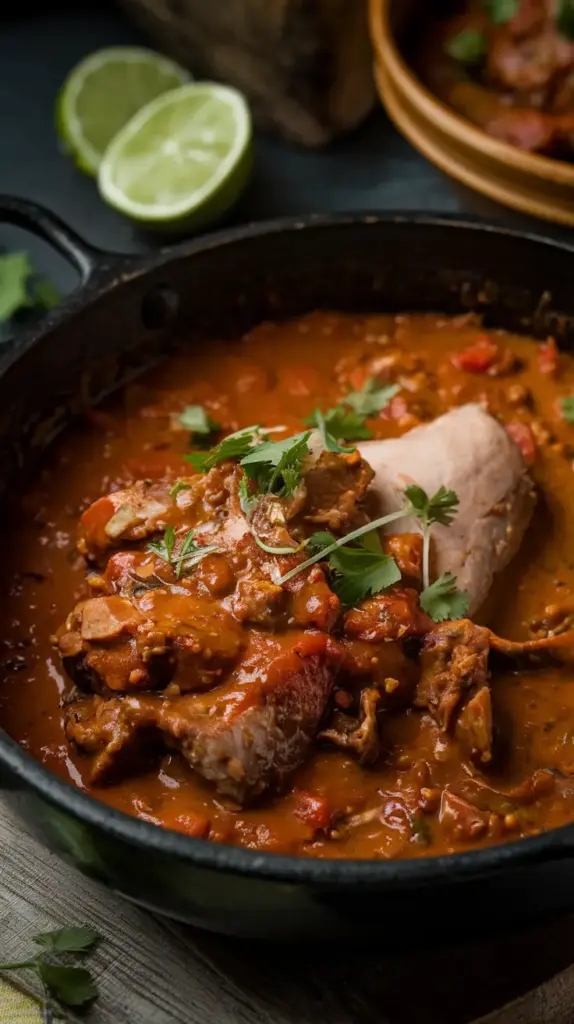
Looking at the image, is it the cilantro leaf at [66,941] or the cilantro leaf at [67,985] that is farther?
the cilantro leaf at [66,941]

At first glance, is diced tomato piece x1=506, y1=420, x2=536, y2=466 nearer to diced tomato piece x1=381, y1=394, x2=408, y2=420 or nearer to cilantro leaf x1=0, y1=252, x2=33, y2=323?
diced tomato piece x1=381, y1=394, x2=408, y2=420

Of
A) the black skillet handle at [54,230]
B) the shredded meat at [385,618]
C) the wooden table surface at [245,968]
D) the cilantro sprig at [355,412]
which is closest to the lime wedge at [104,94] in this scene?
the black skillet handle at [54,230]

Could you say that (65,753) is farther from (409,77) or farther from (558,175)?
(409,77)

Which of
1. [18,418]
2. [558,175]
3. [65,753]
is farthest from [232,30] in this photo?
[65,753]

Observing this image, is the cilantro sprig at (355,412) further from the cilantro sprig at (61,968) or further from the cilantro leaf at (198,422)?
the cilantro sprig at (61,968)

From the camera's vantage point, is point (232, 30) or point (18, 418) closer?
point (18, 418)

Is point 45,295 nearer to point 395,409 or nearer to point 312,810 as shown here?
point 395,409
